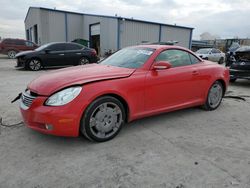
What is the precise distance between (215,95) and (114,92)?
284 centimetres

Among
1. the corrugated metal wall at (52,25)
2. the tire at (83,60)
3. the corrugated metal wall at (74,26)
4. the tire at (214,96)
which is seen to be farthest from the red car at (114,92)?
the corrugated metal wall at (74,26)

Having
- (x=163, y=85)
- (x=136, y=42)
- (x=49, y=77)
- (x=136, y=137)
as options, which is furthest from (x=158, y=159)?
(x=136, y=42)

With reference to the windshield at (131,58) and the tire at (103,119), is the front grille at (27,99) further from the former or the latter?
the windshield at (131,58)

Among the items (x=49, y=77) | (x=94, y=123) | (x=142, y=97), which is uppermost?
(x=49, y=77)

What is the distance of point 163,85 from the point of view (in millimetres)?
4090

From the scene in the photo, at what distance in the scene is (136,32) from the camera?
26.7m

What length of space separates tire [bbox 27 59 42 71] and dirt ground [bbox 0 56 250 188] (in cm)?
778

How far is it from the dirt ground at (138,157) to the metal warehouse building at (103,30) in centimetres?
2210

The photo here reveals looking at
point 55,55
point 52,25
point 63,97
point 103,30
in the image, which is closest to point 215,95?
point 63,97

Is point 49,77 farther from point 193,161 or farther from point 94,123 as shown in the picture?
point 193,161

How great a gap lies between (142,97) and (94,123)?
91cm

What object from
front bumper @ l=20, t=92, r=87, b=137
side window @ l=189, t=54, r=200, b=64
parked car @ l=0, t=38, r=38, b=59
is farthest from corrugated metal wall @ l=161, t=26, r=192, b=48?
front bumper @ l=20, t=92, r=87, b=137

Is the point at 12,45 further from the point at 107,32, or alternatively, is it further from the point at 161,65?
the point at 161,65

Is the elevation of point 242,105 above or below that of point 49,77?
below
